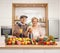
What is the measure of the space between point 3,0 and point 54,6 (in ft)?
4.97

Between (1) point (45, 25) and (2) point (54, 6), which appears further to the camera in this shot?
(1) point (45, 25)

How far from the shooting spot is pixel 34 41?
8.07 feet

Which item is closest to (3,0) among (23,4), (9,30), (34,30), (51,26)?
(23,4)

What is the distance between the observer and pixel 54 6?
4629 mm

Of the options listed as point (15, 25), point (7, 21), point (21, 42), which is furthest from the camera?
point (15, 25)

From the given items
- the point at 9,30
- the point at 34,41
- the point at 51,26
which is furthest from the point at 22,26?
the point at 34,41

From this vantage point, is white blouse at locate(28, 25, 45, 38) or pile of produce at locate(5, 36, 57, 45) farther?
white blouse at locate(28, 25, 45, 38)

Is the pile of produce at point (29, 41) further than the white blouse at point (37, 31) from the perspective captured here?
No

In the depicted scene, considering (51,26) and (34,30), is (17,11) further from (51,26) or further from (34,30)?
(51,26)

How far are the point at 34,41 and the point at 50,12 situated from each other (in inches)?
91.9

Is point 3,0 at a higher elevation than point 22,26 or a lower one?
higher

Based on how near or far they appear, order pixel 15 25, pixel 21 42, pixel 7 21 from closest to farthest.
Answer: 1. pixel 21 42
2. pixel 7 21
3. pixel 15 25

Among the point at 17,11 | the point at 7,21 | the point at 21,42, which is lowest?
the point at 21,42

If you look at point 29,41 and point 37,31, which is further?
point 37,31
